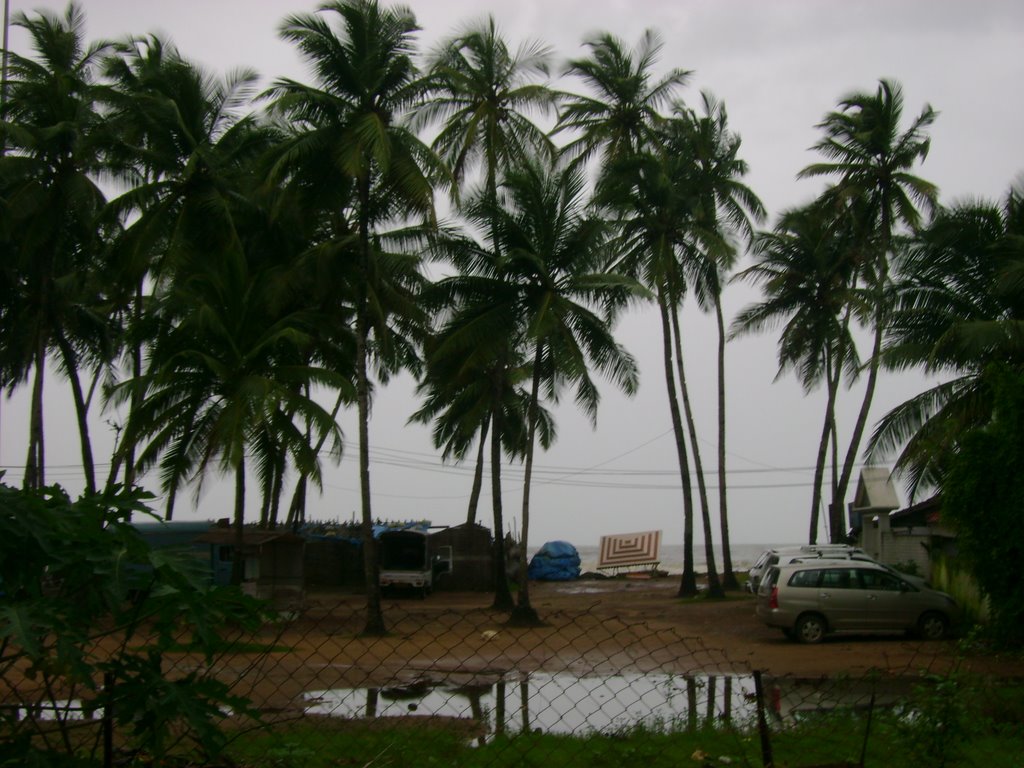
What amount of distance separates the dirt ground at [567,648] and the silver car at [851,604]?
0.41 m

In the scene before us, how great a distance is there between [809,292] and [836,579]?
16935mm

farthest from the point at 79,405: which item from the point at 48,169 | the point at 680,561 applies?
the point at 680,561

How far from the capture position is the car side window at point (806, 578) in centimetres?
2109

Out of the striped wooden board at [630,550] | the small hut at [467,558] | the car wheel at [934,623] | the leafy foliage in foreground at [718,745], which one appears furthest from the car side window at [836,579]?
the striped wooden board at [630,550]

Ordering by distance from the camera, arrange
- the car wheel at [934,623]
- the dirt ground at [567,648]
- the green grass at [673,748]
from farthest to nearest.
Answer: the car wheel at [934,623] < the dirt ground at [567,648] < the green grass at [673,748]

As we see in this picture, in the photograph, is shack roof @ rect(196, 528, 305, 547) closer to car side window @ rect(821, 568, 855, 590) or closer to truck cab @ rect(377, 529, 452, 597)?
truck cab @ rect(377, 529, 452, 597)

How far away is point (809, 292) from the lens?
3606 cm

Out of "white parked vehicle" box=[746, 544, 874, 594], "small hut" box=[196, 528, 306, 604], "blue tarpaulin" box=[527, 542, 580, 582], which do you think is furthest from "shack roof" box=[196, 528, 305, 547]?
"blue tarpaulin" box=[527, 542, 580, 582]

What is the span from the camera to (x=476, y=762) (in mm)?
6641

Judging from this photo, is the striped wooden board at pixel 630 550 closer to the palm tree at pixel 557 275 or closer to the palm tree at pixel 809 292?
the palm tree at pixel 809 292

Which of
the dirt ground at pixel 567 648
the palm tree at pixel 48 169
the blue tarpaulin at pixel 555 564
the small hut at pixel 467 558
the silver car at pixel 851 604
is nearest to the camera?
the dirt ground at pixel 567 648

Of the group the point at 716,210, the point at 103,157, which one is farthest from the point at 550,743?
the point at 716,210

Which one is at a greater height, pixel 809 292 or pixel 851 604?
pixel 809 292

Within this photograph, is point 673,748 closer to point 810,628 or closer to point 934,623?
point 810,628
